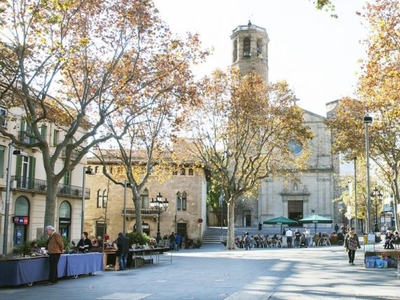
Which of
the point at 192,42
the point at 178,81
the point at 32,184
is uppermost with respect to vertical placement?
the point at 192,42

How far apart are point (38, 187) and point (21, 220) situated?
276cm

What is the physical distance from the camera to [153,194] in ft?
173

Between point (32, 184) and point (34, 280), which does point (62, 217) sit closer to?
point (32, 184)

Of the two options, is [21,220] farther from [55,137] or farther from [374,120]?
[374,120]

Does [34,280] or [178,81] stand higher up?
[178,81]

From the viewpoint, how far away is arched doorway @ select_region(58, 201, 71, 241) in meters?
39.6

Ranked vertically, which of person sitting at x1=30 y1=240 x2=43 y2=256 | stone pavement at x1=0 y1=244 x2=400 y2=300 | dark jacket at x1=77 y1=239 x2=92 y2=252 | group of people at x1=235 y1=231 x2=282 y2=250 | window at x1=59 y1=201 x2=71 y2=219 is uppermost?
window at x1=59 y1=201 x2=71 y2=219

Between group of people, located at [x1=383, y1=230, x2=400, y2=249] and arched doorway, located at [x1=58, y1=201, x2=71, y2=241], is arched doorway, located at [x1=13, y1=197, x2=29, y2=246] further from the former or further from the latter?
group of people, located at [x1=383, y1=230, x2=400, y2=249]

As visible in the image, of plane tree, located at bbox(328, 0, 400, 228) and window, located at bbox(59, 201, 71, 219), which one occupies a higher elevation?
plane tree, located at bbox(328, 0, 400, 228)

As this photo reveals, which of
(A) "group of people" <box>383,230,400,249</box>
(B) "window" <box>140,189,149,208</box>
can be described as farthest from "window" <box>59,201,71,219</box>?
(A) "group of people" <box>383,230,400,249</box>

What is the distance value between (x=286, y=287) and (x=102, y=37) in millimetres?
11545

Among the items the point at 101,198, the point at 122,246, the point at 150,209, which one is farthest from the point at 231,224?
the point at 101,198

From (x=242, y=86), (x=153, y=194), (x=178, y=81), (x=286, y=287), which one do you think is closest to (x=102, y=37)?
(x=178, y=81)

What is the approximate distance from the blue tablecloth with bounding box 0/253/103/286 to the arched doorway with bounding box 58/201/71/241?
905 inches
